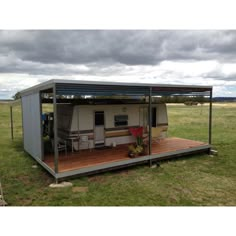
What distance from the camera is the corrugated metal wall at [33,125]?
24.8 ft

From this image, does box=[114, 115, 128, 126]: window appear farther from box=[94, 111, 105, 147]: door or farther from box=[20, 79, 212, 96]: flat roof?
box=[20, 79, 212, 96]: flat roof

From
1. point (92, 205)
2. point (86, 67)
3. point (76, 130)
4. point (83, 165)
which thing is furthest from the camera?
point (86, 67)

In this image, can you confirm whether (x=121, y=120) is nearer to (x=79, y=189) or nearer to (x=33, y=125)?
(x=33, y=125)

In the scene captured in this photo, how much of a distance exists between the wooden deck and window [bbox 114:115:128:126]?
0.93 meters

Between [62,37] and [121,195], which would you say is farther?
[62,37]

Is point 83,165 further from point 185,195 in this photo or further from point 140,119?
point 140,119

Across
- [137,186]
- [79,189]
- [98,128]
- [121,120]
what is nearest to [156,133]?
[121,120]

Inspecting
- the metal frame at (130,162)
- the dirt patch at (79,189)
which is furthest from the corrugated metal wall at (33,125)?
the dirt patch at (79,189)

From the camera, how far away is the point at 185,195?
5430 mm

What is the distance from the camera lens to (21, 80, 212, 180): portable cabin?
6.90 m

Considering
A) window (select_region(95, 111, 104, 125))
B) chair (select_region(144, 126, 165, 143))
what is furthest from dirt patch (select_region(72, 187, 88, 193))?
chair (select_region(144, 126, 165, 143))

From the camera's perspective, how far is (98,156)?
25.6 ft
